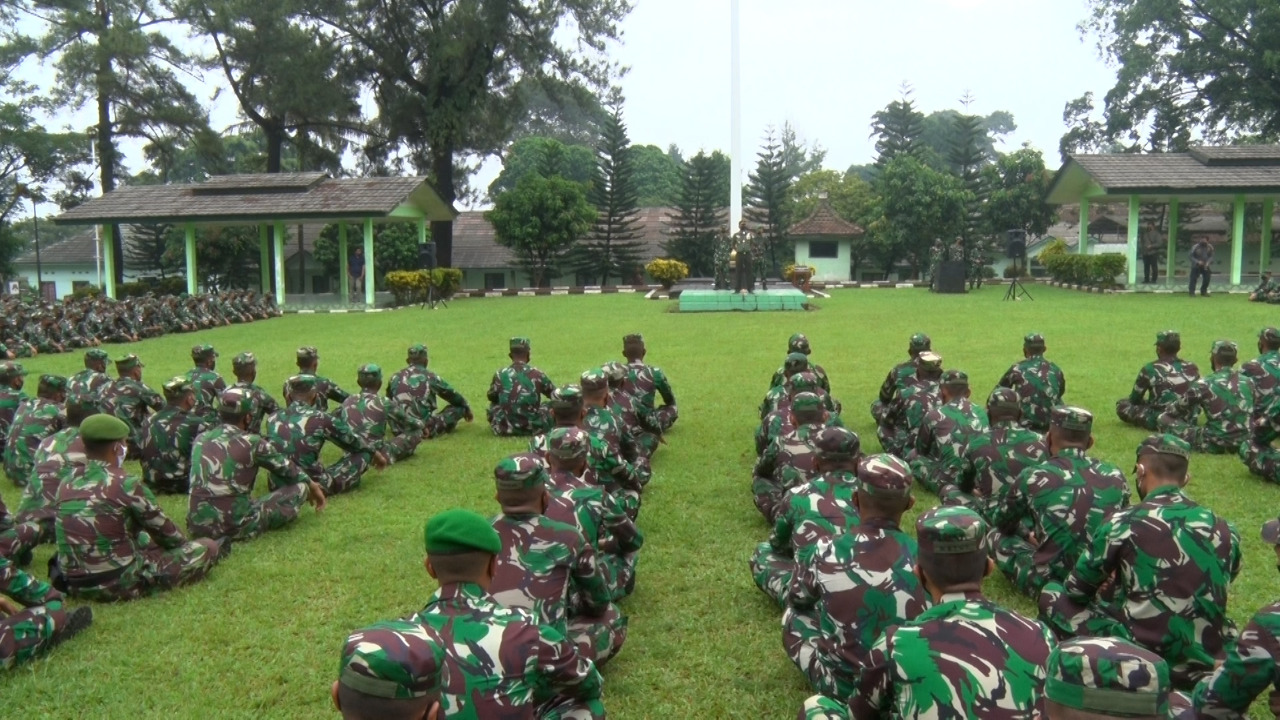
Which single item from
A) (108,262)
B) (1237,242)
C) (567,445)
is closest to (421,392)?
(567,445)

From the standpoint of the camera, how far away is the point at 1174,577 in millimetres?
3828

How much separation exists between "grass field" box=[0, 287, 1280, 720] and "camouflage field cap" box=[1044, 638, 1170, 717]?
215 centimetres

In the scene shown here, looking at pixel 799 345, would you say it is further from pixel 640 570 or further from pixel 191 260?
pixel 191 260

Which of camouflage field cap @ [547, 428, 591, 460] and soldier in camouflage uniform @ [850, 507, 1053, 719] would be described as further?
camouflage field cap @ [547, 428, 591, 460]

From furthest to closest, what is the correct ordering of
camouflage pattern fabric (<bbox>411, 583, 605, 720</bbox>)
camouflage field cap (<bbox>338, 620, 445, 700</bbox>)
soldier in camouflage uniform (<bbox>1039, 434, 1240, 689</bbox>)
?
1. soldier in camouflage uniform (<bbox>1039, 434, 1240, 689</bbox>)
2. camouflage pattern fabric (<bbox>411, 583, 605, 720</bbox>)
3. camouflage field cap (<bbox>338, 620, 445, 700</bbox>)

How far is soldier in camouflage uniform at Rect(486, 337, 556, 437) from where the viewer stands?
32.6 feet

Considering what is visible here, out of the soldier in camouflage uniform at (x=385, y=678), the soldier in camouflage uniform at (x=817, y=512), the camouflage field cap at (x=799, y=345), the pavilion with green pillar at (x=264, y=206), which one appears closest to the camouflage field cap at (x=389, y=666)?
the soldier in camouflage uniform at (x=385, y=678)

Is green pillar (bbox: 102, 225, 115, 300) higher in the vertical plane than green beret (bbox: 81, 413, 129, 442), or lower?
higher

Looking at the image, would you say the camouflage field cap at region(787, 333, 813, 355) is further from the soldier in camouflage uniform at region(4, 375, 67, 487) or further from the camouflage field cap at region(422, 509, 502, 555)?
the camouflage field cap at region(422, 509, 502, 555)

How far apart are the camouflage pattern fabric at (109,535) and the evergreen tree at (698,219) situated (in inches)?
1463

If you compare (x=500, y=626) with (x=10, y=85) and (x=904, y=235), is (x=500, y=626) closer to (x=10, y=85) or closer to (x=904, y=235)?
(x=904, y=235)

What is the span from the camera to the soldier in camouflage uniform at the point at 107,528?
216 inches

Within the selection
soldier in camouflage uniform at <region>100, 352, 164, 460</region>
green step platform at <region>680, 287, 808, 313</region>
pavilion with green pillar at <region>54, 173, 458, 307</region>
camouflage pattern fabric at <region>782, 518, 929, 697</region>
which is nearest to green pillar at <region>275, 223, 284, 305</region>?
pavilion with green pillar at <region>54, 173, 458, 307</region>

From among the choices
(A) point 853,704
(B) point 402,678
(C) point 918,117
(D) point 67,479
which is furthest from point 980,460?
(C) point 918,117
